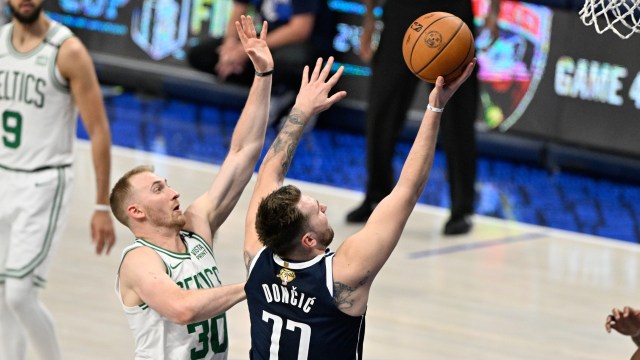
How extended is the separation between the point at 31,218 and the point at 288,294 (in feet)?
7.54

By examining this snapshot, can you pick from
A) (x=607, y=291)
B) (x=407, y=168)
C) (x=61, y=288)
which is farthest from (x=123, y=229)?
(x=407, y=168)

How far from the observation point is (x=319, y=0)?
1273cm

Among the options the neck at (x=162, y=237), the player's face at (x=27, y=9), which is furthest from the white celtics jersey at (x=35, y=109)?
the neck at (x=162, y=237)

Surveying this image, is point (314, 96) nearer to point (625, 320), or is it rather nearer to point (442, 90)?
point (442, 90)

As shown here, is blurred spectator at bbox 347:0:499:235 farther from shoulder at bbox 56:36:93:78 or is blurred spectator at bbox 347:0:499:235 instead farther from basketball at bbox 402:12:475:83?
basketball at bbox 402:12:475:83

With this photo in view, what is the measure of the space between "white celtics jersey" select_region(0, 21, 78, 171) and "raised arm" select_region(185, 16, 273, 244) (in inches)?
55.5

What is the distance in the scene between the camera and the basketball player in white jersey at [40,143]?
6355mm

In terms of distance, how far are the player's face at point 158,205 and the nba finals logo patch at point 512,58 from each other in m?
7.12

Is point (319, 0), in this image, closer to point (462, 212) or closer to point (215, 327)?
point (462, 212)

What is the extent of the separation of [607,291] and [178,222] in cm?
452

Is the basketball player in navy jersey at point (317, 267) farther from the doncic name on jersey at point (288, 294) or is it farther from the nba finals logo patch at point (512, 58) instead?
the nba finals logo patch at point (512, 58)

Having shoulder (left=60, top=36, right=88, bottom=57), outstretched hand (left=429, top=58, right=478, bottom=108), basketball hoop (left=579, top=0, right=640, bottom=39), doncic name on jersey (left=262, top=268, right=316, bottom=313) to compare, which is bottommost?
doncic name on jersey (left=262, top=268, right=316, bottom=313)

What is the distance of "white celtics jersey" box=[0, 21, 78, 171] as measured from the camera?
6.52 m

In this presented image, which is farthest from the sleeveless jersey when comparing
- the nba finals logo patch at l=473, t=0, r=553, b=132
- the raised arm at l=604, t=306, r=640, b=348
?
the nba finals logo patch at l=473, t=0, r=553, b=132
